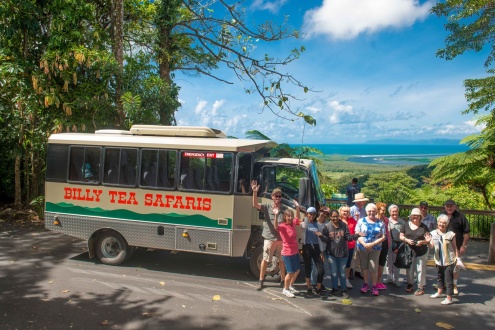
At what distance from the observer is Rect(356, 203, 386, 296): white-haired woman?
7125mm

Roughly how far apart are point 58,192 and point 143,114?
15.8 feet

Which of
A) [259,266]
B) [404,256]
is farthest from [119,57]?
[404,256]

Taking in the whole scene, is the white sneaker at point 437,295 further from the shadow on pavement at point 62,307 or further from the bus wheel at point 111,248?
the bus wheel at point 111,248

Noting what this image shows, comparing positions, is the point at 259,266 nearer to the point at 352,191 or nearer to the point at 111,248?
the point at 111,248

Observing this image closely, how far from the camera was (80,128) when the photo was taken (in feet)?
40.5

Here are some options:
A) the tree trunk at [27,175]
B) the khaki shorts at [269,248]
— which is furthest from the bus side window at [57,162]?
the tree trunk at [27,175]

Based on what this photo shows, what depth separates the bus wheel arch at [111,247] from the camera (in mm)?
8758

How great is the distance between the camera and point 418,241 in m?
7.24

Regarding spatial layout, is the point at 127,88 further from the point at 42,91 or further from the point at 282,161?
the point at 282,161

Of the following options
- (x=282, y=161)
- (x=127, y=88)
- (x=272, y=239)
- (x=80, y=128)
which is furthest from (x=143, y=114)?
(x=272, y=239)

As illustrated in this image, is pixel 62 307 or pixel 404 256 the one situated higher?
pixel 404 256

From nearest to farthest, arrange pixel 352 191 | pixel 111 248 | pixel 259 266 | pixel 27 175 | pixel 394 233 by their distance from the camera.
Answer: pixel 394 233
pixel 259 266
pixel 111 248
pixel 352 191
pixel 27 175

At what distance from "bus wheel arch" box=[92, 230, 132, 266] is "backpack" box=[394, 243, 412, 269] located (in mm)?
5781

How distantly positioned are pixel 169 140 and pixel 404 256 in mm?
5322
